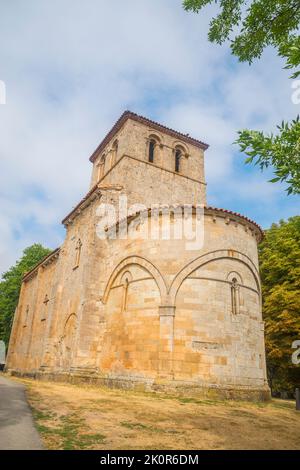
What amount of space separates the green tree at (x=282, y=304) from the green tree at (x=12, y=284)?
76.9 feet

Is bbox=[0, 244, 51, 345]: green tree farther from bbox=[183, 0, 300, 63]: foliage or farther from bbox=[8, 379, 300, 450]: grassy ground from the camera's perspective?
bbox=[183, 0, 300, 63]: foliage

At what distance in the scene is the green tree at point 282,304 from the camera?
17.8 metres

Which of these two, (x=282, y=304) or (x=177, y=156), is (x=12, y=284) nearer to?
(x=177, y=156)

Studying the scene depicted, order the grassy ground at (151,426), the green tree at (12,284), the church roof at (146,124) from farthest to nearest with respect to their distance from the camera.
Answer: the green tree at (12,284) → the church roof at (146,124) → the grassy ground at (151,426)

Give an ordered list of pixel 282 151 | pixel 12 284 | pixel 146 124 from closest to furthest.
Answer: pixel 282 151 < pixel 146 124 < pixel 12 284

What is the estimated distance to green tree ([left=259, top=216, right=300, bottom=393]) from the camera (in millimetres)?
17828

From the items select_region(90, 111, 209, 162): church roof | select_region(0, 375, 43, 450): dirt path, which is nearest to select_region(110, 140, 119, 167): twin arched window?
select_region(90, 111, 209, 162): church roof

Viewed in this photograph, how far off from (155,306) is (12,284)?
25562mm

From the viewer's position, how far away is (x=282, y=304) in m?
18.6

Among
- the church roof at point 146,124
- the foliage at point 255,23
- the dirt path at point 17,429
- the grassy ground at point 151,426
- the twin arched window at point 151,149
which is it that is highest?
the church roof at point 146,124

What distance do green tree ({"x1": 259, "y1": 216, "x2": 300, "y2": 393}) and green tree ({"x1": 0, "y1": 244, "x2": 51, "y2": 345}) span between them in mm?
23433

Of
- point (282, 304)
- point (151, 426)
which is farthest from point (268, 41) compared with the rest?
point (282, 304)

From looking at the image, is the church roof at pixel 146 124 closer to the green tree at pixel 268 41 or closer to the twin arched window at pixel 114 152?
the twin arched window at pixel 114 152

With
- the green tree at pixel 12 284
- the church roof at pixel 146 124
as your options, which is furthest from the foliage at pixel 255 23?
the green tree at pixel 12 284
